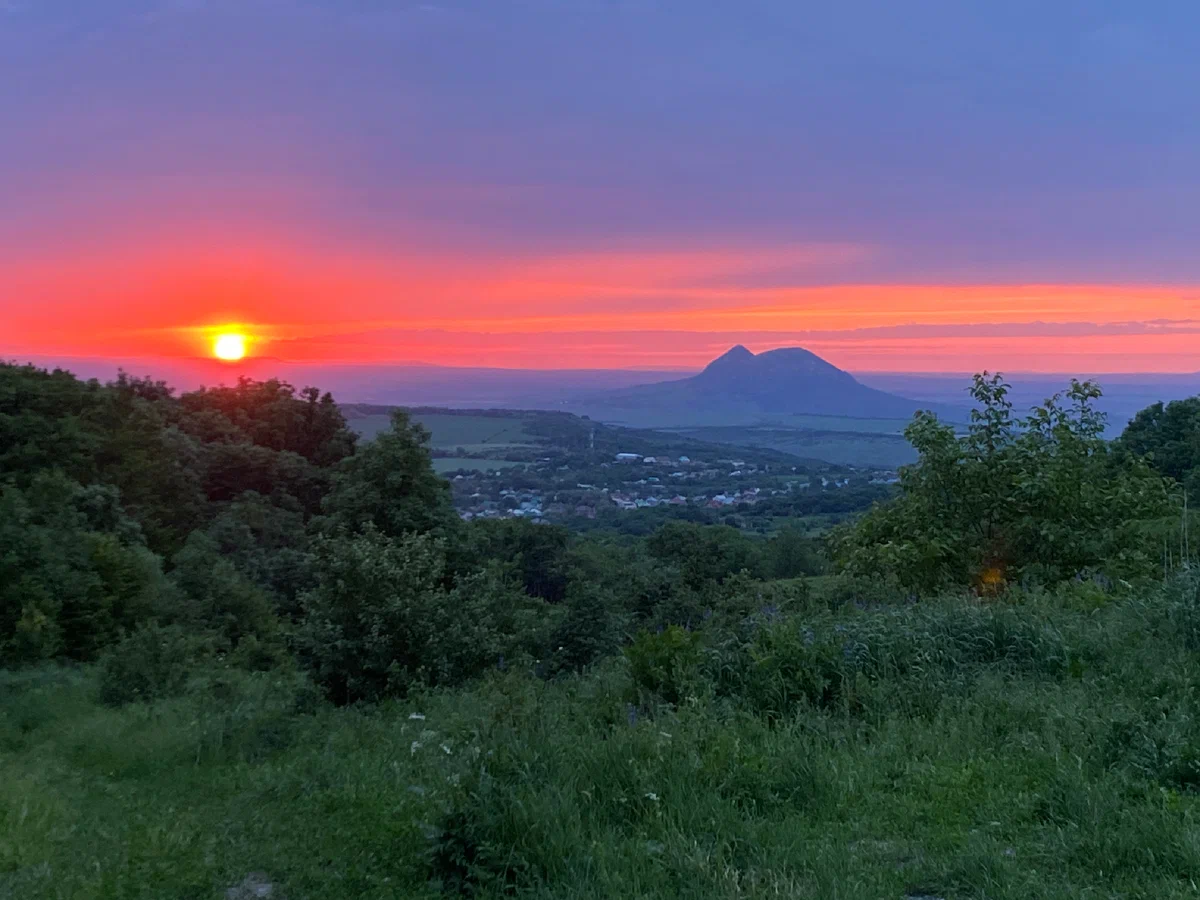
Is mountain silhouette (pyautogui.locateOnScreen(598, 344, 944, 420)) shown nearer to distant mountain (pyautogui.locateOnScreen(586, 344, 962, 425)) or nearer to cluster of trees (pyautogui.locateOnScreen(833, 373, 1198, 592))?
distant mountain (pyautogui.locateOnScreen(586, 344, 962, 425))

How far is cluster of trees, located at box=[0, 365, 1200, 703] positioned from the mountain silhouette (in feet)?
327

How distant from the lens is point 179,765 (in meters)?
6.94

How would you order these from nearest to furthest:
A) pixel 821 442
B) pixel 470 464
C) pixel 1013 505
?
pixel 1013 505, pixel 470 464, pixel 821 442

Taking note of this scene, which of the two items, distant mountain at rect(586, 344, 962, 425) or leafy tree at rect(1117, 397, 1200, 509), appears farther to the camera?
distant mountain at rect(586, 344, 962, 425)

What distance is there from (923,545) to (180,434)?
28556mm

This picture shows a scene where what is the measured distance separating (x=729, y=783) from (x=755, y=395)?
15288cm

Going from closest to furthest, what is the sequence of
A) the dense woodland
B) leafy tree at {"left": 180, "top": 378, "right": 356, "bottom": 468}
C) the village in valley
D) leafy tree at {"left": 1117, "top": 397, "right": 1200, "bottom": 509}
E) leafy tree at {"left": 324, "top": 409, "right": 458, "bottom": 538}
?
1. the dense woodland
2. leafy tree at {"left": 324, "top": 409, "right": 458, "bottom": 538}
3. leafy tree at {"left": 1117, "top": 397, "right": 1200, "bottom": 509}
4. leafy tree at {"left": 180, "top": 378, "right": 356, "bottom": 468}
5. the village in valley

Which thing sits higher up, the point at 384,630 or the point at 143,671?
the point at 384,630

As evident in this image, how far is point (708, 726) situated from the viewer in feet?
16.9

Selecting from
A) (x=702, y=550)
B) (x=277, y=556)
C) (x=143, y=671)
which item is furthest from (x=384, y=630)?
(x=702, y=550)

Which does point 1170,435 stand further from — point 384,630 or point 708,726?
point 708,726

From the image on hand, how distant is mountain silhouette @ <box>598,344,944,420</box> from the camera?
136 meters

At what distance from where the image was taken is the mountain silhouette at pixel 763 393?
13600 centimetres

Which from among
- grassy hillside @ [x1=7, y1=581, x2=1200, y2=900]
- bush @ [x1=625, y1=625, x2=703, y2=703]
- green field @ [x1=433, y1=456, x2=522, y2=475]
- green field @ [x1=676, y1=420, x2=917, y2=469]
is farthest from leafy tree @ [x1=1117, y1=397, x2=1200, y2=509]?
green field @ [x1=433, y1=456, x2=522, y2=475]
